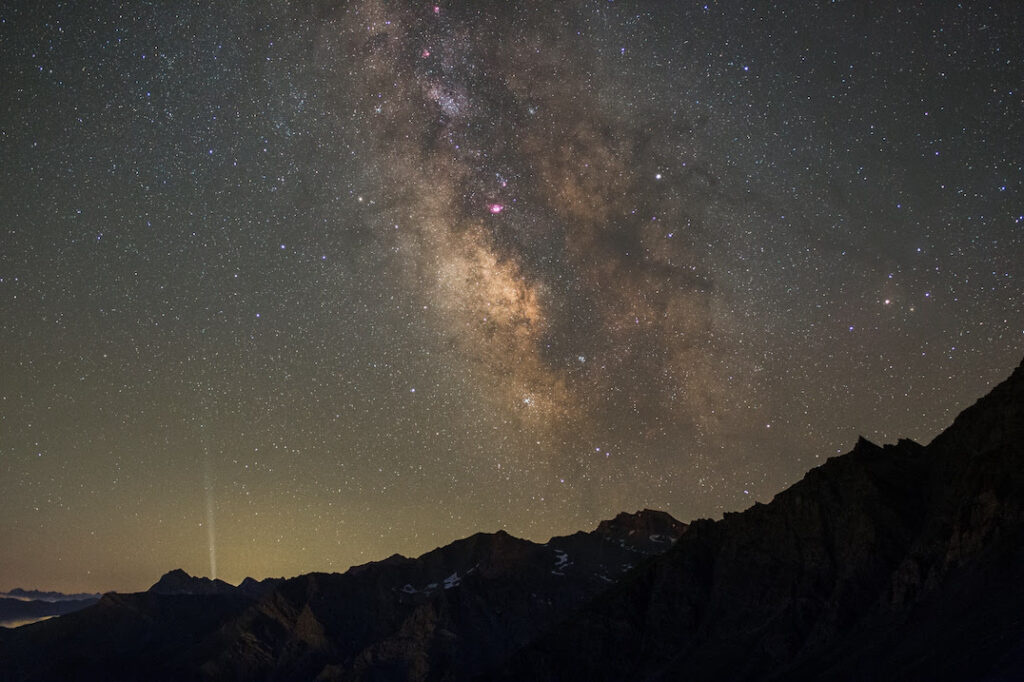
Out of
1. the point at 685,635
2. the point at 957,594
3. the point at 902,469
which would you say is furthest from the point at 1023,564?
the point at 685,635

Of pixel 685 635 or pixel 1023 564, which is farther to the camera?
pixel 685 635

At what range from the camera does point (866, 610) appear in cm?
10150

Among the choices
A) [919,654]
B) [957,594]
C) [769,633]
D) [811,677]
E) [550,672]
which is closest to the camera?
[919,654]

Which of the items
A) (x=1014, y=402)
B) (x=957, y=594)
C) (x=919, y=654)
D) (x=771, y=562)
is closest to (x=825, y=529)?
(x=771, y=562)

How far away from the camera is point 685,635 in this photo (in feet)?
425

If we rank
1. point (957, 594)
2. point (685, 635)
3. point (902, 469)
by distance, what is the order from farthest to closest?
point (685, 635) < point (902, 469) < point (957, 594)

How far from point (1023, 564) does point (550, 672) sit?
280 feet

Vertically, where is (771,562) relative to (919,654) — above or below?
above

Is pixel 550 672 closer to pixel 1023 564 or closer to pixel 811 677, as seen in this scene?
pixel 811 677

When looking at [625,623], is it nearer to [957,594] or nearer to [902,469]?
[902,469]

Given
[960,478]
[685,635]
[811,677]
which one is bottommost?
[811,677]

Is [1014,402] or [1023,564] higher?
[1014,402]

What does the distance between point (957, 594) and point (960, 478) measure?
24.8m

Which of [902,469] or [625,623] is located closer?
[902,469]
